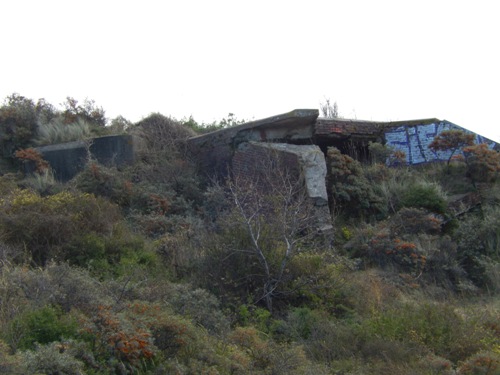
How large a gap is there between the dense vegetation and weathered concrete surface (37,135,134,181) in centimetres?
52

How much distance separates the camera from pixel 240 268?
413 inches

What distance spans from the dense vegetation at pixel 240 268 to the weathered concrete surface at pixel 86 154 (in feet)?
1.70

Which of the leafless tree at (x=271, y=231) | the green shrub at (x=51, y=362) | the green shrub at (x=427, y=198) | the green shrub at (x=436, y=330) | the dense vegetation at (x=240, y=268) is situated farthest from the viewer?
the green shrub at (x=427, y=198)

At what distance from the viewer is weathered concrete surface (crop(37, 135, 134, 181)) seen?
684 inches

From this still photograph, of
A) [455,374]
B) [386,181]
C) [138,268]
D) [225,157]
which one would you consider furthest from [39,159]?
[455,374]

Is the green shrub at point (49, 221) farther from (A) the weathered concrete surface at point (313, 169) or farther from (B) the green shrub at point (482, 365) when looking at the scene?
(B) the green shrub at point (482, 365)

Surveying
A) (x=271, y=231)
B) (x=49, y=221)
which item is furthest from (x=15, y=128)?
(x=271, y=231)

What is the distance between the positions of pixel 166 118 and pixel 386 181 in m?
6.89

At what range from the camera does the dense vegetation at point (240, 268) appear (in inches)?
273

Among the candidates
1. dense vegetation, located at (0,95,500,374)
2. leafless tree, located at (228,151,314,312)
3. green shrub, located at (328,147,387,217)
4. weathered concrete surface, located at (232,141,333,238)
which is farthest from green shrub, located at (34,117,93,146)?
leafless tree, located at (228,151,314,312)

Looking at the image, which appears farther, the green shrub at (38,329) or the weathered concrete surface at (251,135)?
the weathered concrete surface at (251,135)

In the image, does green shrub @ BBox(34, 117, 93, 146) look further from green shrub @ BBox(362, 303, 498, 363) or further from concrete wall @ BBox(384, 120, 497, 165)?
green shrub @ BBox(362, 303, 498, 363)

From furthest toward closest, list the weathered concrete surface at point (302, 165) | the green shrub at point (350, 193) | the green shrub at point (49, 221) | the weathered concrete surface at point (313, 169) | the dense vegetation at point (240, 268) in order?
the green shrub at point (350, 193) → the weathered concrete surface at point (313, 169) → the weathered concrete surface at point (302, 165) → the green shrub at point (49, 221) → the dense vegetation at point (240, 268)

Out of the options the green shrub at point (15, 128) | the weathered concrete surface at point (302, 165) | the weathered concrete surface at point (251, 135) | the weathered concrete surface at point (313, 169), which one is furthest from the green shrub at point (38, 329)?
the green shrub at point (15, 128)
